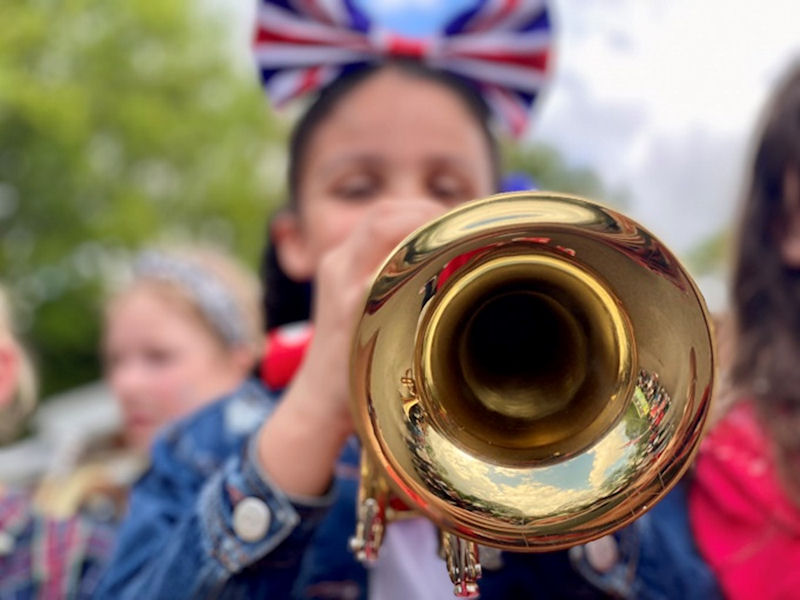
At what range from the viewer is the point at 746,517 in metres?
1.63

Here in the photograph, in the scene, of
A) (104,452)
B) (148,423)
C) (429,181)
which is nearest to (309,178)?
(429,181)

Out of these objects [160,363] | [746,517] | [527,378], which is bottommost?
[160,363]

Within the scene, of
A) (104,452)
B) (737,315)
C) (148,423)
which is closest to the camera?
(737,315)

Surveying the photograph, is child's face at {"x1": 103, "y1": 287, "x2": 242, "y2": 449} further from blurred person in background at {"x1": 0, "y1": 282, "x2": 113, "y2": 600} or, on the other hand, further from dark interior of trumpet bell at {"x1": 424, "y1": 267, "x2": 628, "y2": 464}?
dark interior of trumpet bell at {"x1": 424, "y1": 267, "x2": 628, "y2": 464}

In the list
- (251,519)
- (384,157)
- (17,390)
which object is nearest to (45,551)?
(17,390)

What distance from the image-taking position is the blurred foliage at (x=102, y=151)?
31.5 feet

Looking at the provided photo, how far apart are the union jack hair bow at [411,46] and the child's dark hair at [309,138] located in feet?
0.09

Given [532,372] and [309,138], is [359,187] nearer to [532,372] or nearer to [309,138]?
[309,138]

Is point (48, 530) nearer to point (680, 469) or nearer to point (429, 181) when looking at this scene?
point (429, 181)

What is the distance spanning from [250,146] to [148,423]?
1012cm

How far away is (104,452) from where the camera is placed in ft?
16.7

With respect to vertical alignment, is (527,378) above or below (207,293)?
above

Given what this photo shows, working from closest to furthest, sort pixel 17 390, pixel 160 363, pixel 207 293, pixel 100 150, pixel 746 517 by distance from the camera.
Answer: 1. pixel 746 517
2. pixel 17 390
3. pixel 160 363
4. pixel 207 293
5. pixel 100 150

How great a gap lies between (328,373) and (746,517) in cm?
86
